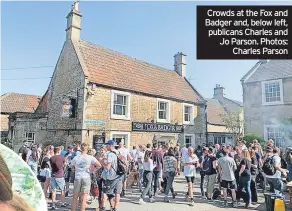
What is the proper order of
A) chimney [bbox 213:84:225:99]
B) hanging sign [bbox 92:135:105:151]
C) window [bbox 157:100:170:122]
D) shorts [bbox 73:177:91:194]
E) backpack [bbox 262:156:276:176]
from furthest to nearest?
chimney [bbox 213:84:225:99] → window [bbox 157:100:170:122] → hanging sign [bbox 92:135:105:151] → backpack [bbox 262:156:276:176] → shorts [bbox 73:177:91:194]

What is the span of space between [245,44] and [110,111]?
8.61 m

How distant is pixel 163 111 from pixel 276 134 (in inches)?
353

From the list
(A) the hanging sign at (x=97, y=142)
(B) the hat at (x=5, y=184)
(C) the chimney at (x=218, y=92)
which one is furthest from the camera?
(C) the chimney at (x=218, y=92)

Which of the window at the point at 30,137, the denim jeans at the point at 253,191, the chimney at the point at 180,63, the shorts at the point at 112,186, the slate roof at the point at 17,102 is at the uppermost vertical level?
the chimney at the point at 180,63

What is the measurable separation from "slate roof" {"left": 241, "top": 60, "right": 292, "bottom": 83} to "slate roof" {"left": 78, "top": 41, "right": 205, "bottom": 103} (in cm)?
469

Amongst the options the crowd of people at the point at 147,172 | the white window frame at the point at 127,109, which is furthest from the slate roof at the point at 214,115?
the crowd of people at the point at 147,172

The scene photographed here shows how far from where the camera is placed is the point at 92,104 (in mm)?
13141

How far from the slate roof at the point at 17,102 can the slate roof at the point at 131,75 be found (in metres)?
13.2

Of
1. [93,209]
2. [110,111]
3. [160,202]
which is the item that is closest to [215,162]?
[160,202]

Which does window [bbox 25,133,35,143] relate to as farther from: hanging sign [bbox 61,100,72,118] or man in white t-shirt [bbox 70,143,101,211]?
man in white t-shirt [bbox 70,143,101,211]

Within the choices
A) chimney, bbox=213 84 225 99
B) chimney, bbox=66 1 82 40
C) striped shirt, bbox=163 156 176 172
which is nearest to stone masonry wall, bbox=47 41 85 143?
chimney, bbox=66 1 82 40

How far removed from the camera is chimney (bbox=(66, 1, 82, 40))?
14.7m

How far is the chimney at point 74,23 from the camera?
14.7 meters

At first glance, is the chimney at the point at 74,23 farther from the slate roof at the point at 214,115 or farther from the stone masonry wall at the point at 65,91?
the slate roof at the point at 214,115
